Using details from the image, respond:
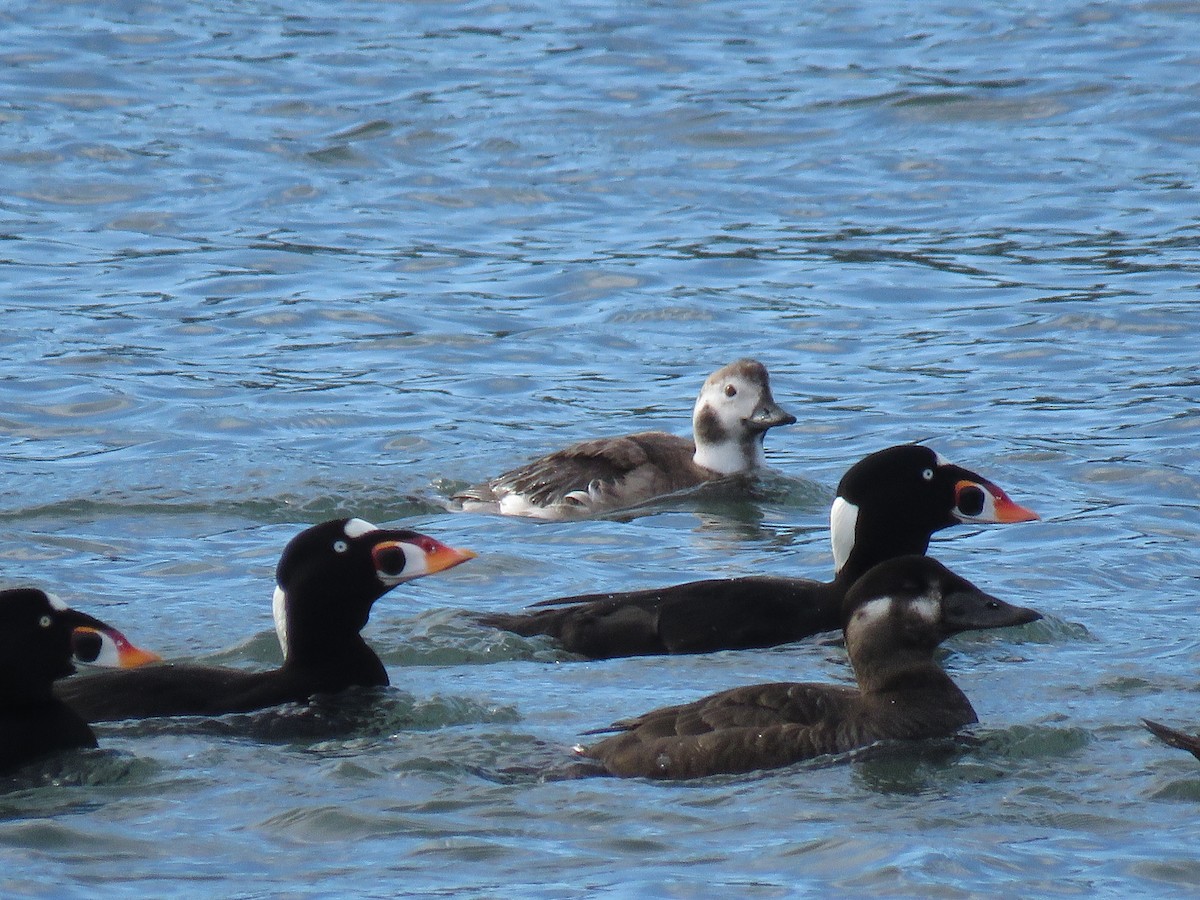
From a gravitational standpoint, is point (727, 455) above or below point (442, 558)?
below

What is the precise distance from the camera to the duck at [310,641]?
8.62 m

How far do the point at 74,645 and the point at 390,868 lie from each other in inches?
73.3

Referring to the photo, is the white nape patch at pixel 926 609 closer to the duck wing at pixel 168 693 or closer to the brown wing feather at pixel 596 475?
the duck wing at pixel 168 693

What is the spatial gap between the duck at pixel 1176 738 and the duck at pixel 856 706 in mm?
765

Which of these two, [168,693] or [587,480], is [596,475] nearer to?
[587,480]

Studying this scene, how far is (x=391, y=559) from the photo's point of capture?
29.7ft

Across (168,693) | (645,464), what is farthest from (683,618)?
(645,464)

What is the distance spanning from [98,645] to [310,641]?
88 cm

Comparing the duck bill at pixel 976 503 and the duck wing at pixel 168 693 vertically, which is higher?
the duck bill at pixel 976 503

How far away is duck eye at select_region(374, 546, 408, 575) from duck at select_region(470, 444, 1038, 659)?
82 cm

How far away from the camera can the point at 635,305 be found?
1703cm

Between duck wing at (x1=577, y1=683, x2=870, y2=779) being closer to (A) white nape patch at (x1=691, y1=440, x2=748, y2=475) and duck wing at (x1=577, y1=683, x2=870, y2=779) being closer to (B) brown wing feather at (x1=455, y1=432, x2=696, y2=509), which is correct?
(B) brown wing feather at (x1=455, y1=432, x2=696, y2=509)

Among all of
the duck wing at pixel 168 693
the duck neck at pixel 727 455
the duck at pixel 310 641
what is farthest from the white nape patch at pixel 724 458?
the duck wing at pixel 168 693

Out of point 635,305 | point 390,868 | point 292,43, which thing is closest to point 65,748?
point 390,868
